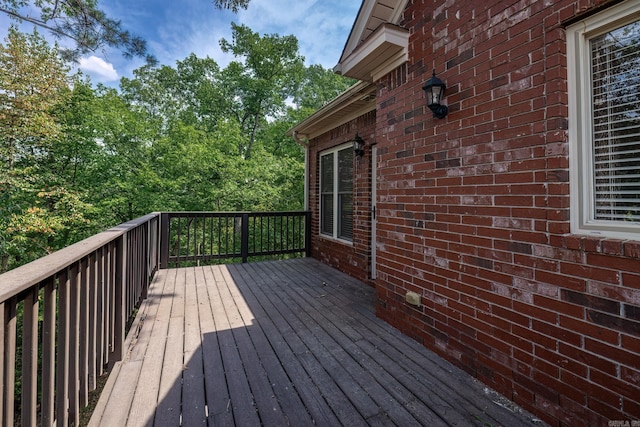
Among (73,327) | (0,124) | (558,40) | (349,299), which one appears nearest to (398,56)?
(558,40)

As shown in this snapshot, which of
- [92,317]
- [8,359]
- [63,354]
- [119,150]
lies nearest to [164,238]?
[92,317]

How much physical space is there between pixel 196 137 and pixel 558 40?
11.3 m

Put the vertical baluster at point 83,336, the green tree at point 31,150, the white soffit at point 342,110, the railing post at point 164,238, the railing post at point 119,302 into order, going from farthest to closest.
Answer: the green tree at point 31,150 < the railing post at point 164,238 < the white soffit at point 342,110 < the railing post at point 119,302 < the vertical baluster at point 83,336

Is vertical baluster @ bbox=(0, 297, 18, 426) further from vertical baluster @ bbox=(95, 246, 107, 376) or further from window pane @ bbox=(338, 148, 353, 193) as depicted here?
window pane @ bbox=(338, 148, 353, 193)

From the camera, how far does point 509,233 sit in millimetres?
1804

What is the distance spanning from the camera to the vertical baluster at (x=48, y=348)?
3.76ft

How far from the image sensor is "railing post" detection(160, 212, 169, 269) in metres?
5.15

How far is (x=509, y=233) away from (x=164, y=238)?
513 cm

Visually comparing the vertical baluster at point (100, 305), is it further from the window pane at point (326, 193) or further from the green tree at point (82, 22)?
the window pane at point (326, 193)

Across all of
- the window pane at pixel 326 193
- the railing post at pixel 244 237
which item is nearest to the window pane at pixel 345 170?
the window pane at pixel 326 193

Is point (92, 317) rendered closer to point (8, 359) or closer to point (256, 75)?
point (8, 359)

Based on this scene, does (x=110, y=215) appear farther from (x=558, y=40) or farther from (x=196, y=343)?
(x=558, y=40)

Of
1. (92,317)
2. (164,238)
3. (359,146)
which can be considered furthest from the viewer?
(164,238)

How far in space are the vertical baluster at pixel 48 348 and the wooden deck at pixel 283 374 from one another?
481mm
